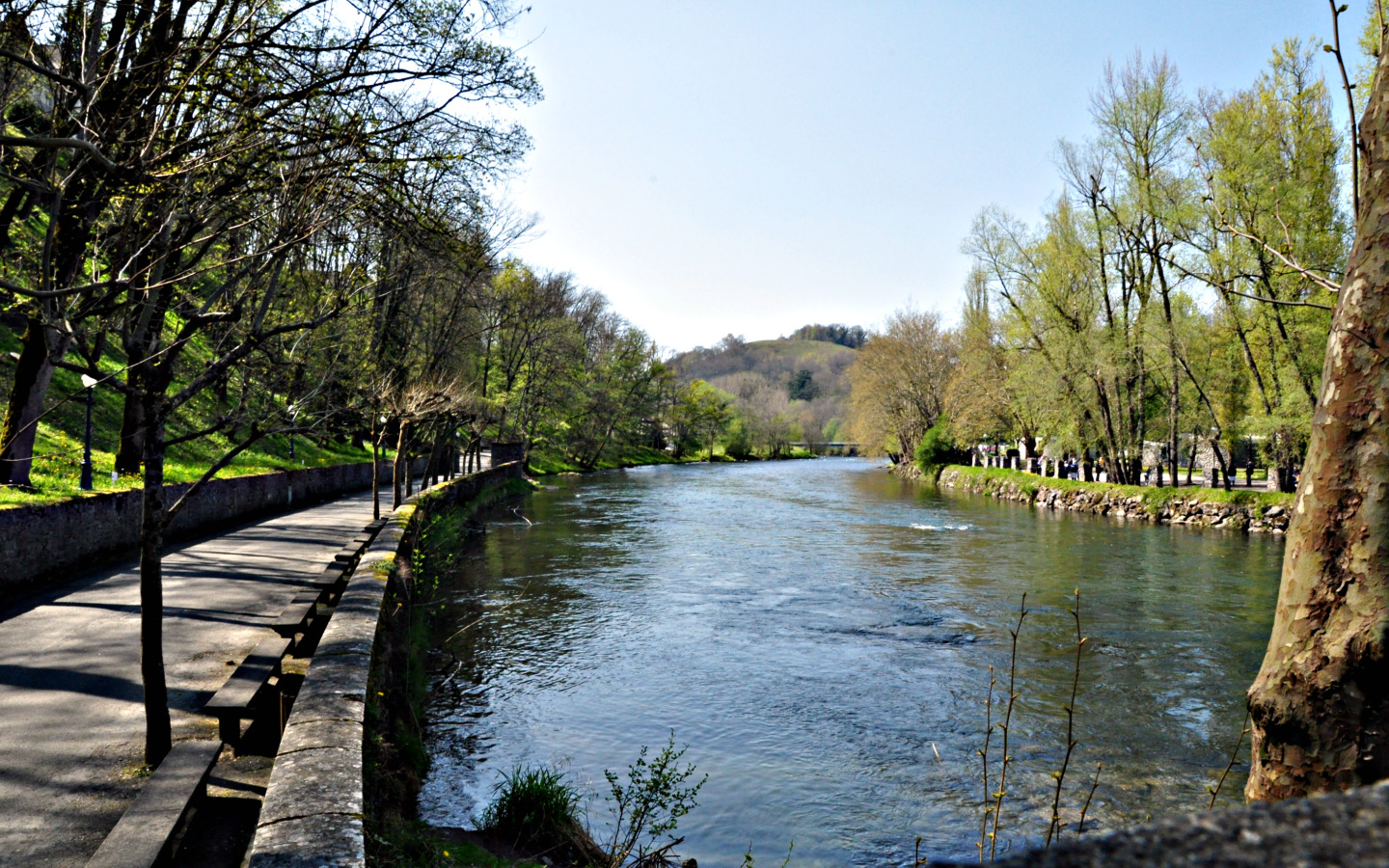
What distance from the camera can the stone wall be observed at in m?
12.1

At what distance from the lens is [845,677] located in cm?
1302

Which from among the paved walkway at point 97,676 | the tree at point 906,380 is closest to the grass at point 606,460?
the tree at point 906,380

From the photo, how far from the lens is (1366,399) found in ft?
12.0

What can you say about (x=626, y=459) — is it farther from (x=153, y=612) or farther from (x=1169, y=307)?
(x=153, y=612)

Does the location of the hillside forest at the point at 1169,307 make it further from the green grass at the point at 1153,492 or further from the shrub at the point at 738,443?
the shrub at the point at 738,443

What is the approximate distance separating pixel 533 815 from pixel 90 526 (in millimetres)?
10556

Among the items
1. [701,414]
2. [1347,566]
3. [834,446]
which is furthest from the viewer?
[834,446]

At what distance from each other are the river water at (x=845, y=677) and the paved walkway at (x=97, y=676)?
8.08ft

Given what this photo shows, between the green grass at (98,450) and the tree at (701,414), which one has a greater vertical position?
the tree at (701,414)

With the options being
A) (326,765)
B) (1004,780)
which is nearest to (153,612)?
(326,765)

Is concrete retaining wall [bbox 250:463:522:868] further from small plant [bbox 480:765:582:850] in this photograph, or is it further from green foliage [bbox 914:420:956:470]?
green foliage [bbox 914:420:956:470]

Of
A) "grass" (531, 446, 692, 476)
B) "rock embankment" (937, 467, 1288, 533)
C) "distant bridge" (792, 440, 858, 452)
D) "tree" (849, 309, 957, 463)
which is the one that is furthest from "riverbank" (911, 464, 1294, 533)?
"distant bridge" (792, 440, 858, 452)

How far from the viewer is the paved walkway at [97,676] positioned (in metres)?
5.42

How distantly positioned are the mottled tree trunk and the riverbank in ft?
74.6
